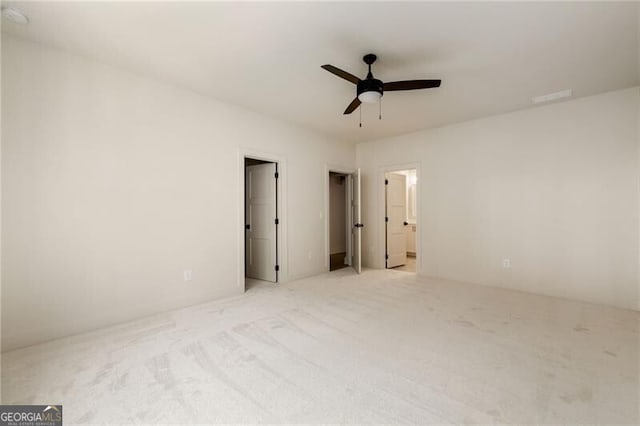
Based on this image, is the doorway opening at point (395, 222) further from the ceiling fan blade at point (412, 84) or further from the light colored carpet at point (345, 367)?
the ceiling fan blade at point (412, 84)

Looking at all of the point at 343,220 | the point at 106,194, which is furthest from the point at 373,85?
the point at 343,220

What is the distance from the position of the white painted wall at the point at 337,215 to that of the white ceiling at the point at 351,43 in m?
3.77

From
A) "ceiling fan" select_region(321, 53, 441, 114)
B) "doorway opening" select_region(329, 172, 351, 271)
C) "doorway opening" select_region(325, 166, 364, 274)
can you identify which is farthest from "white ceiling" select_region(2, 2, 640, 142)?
"doorway opening" select_region(329, 172, 351, 271)

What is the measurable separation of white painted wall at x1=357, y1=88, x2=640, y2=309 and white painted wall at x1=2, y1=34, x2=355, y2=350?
3.43 m

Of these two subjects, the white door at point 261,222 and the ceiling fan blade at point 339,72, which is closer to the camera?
the ceiling fan blade at point 339,72

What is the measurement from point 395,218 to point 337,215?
1.82m

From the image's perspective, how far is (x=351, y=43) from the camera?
8.68ft

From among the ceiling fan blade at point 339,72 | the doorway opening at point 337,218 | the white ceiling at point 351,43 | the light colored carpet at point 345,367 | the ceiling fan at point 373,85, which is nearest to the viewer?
the light colored carpet at point 345,367

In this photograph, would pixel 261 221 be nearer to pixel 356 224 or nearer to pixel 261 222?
pixel 261 222

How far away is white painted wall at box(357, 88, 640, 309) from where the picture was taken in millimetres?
3689

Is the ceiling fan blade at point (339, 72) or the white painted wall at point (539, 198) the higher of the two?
the ceiling fan blade at point (339, 72)

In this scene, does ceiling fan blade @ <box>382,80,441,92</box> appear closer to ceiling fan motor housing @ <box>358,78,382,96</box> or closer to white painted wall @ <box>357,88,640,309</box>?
ceiling fan motor housing @ <box>358,78,382,96</box>

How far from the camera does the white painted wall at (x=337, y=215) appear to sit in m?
7.51

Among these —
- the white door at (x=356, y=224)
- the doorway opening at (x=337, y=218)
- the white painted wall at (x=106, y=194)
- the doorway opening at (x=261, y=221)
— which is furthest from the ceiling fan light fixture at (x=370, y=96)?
the doorway opening at (x=337, y=218)
